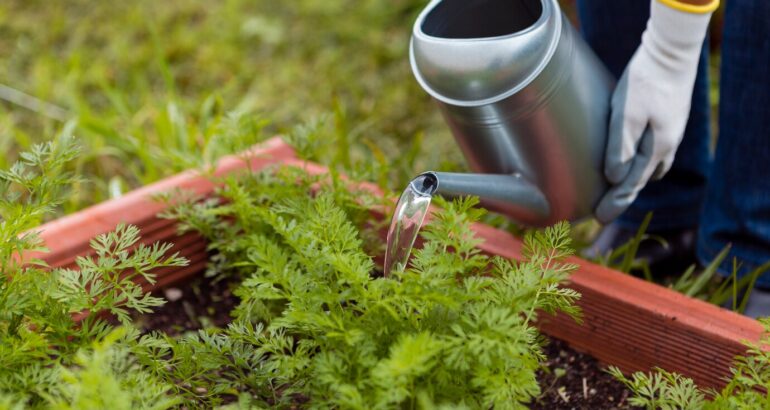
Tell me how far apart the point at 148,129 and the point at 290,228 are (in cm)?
161

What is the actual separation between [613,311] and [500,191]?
11.6 inches

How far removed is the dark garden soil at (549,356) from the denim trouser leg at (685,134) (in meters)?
0.49

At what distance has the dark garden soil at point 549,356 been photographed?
4.56 feet

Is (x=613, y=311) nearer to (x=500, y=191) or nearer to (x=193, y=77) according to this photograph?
(x=500, y=191)

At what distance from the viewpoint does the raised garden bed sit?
134 centimetres

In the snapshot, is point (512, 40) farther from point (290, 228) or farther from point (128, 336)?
point (128, 336)

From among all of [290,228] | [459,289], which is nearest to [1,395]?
[290,228]

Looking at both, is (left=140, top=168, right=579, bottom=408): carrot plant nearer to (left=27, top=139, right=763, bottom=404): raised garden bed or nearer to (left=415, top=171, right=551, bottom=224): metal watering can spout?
(left=415, top=171, right=551, bottom=224): metal watering can spout

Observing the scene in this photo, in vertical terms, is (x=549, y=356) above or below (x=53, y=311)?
below

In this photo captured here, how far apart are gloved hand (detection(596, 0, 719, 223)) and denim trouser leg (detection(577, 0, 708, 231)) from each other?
261 mm

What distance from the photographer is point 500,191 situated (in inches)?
53.6

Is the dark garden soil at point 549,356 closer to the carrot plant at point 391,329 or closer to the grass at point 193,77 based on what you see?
the carrot plant at point 391,329

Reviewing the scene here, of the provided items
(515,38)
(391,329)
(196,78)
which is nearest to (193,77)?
(196,78)

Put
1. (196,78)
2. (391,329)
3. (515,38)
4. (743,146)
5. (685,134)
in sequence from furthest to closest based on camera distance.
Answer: (196,78), (685,134), (743,146), (515,38), (391,329)
